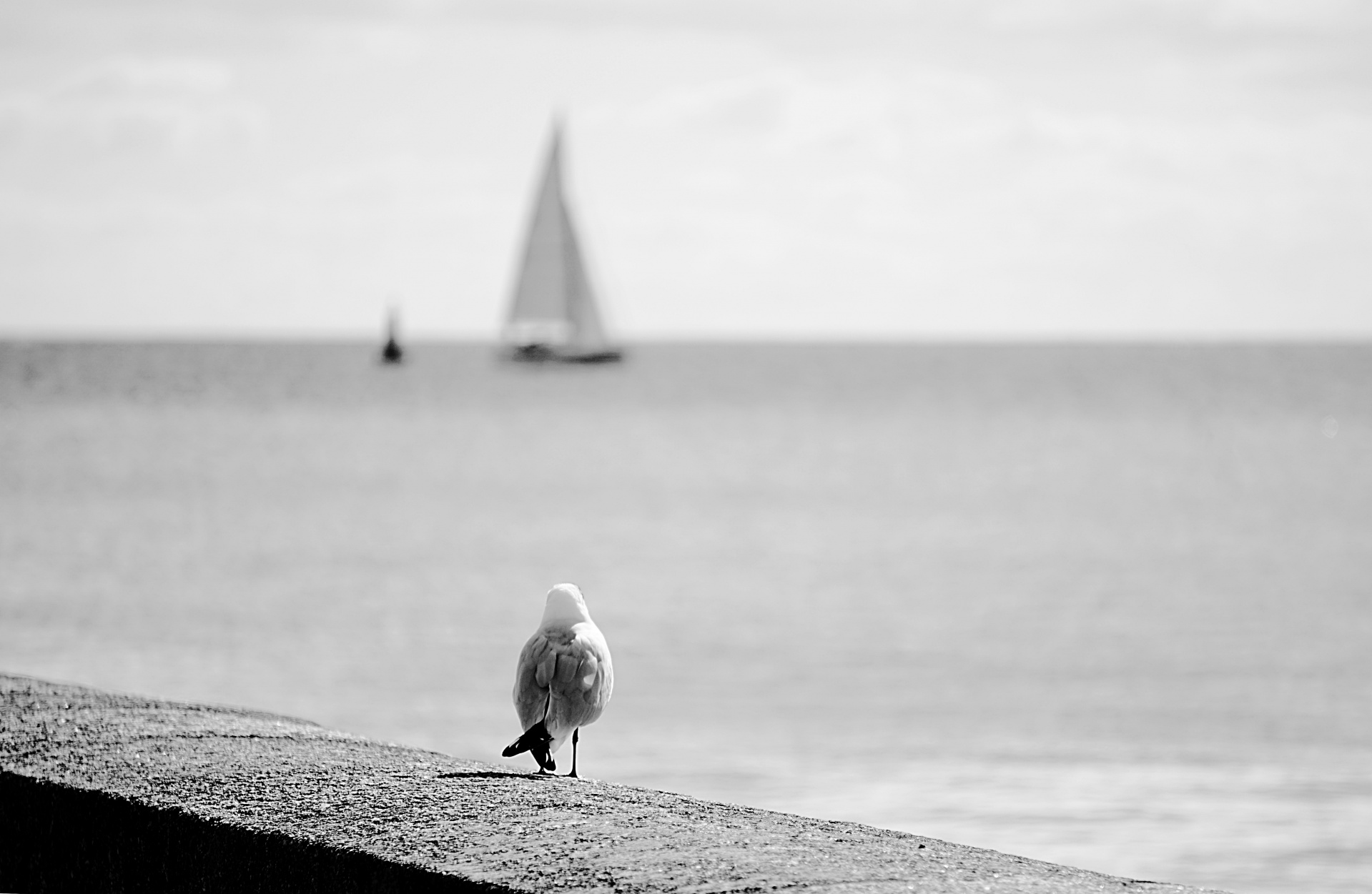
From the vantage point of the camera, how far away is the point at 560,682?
3.37m

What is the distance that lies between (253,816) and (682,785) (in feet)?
18.8

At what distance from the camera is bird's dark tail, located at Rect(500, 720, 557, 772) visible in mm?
3164

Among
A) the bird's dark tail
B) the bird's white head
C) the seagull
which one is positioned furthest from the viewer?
the bird's white head

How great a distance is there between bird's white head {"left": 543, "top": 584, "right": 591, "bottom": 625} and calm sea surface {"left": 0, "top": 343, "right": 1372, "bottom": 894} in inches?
148

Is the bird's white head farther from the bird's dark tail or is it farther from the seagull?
the bird's dark tail

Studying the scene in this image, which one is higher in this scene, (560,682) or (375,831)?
(560,682)

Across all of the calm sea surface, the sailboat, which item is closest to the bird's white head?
the calm sea surface

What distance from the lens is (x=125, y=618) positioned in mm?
13953

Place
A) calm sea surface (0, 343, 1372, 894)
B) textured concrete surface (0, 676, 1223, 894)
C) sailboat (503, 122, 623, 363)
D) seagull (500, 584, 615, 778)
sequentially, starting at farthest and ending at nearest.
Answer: sailboat (503, 122, 623, 363), calm sea surface (0, 343, 1372, 894), seagull (500, 584, 615, 778), textured concrete surface (0, 676, 1223, 894)

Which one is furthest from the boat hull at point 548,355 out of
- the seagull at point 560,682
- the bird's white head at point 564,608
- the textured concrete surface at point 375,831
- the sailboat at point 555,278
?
the textured concrete surface at point 375,831

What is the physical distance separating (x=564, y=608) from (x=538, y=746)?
1.31 ft

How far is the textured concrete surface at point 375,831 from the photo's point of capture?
84.3 inches

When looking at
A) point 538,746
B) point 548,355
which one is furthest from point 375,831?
point 548,355

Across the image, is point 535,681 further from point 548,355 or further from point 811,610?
point 548,355
